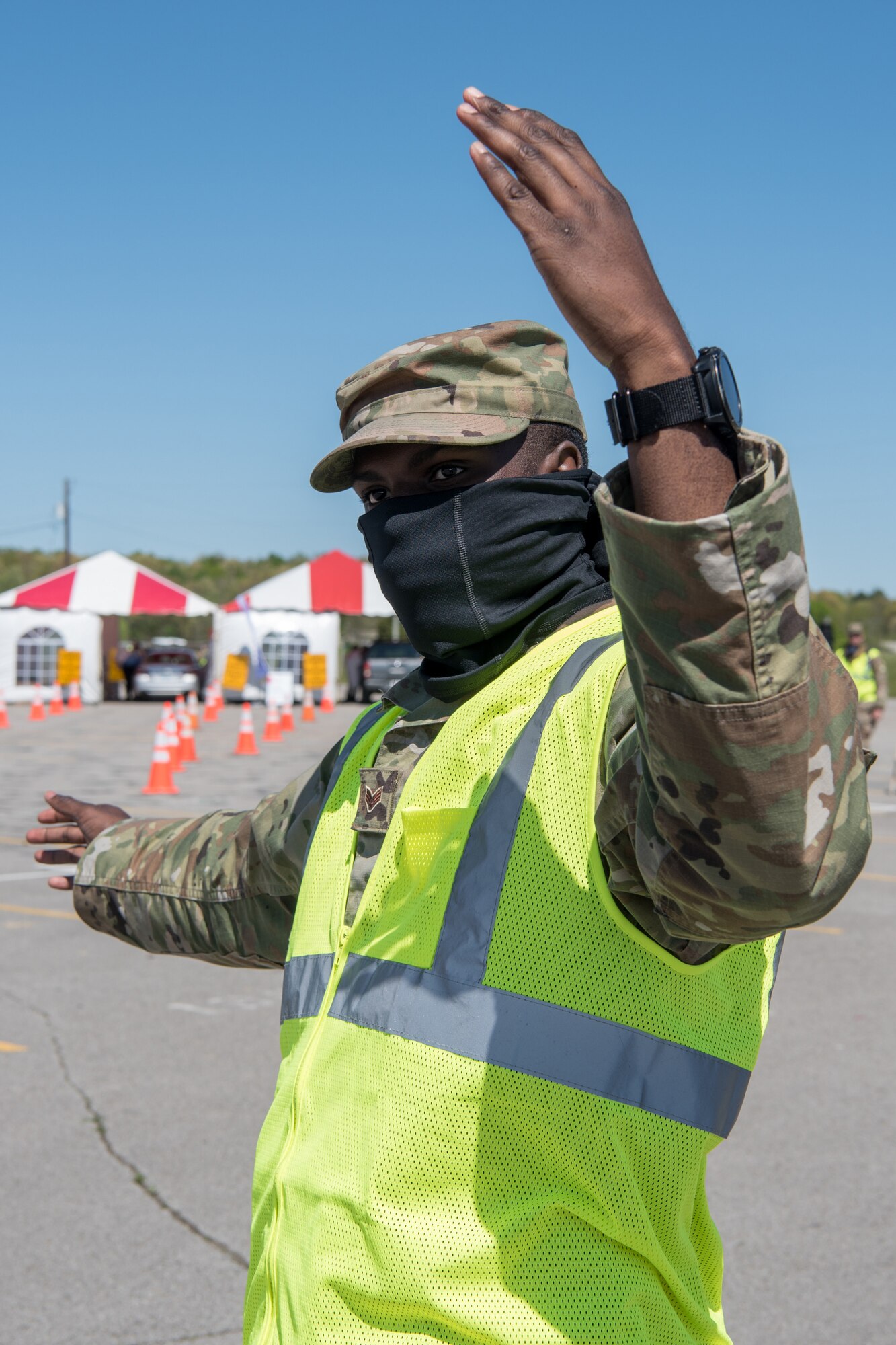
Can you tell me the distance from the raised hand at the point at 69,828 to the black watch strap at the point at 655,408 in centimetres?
173

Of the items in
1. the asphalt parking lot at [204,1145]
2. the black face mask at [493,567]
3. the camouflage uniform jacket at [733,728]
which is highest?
the black face mask at [493,567]

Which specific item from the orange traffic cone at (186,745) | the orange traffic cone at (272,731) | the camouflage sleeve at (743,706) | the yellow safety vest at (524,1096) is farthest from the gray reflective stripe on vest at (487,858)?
the orange traffic cone at (272,731)

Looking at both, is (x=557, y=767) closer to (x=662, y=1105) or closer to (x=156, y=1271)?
(x=662, y=1105)

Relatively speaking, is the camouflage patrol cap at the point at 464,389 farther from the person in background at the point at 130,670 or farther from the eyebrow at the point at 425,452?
the person in background at the point at 130,670

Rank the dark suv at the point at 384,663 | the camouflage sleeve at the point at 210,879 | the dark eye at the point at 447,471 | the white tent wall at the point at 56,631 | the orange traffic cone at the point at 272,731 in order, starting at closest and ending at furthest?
the dark eye at the point at 447,471 → the camouflage sleeve at the point at 210,879 → the orange traffic cone at the point at 272,731 → the dark suv at the point at 384,663 → the white tent wall at the point at 56,631

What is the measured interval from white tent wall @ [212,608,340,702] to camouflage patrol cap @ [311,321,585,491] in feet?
Answer: 99.5

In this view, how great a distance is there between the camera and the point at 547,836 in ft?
4.73

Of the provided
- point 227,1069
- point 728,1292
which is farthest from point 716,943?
point 227,1069

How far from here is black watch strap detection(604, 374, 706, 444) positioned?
3.72 feet

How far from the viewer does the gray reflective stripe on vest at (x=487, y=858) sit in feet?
4.82

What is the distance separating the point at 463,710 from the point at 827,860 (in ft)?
1.96

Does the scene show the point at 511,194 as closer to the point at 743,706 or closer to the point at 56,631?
the point at 743,706

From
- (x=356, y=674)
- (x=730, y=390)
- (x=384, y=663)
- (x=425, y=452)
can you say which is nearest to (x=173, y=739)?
(x=425, y=452)

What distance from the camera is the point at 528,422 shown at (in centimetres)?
178
